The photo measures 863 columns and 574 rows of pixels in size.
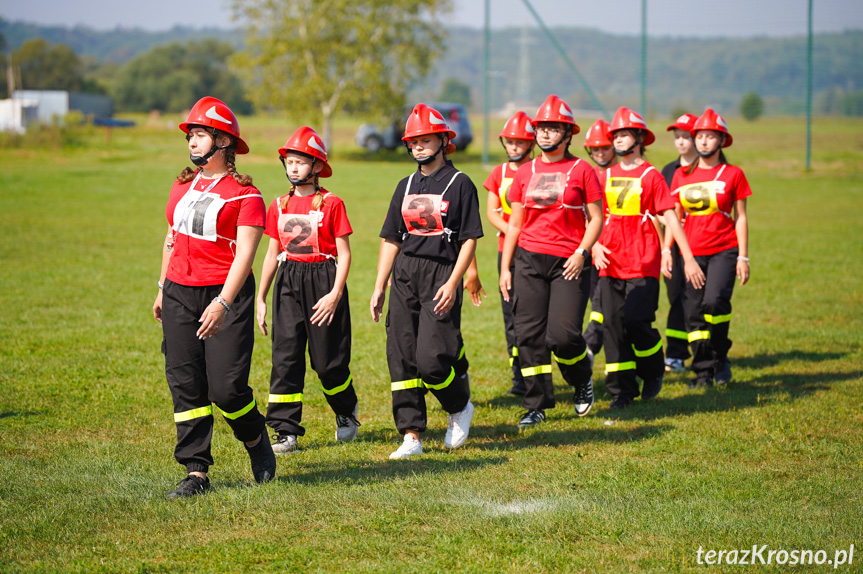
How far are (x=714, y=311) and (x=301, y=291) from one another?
4.23 meters

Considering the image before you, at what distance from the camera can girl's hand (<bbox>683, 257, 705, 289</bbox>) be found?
7.86m

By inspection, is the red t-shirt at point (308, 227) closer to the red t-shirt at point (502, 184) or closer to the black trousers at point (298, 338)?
the black trousers at point (298, 338)

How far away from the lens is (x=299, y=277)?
638 cm

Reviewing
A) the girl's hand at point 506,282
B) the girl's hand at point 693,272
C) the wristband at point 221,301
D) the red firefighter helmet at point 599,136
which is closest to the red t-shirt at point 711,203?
the girl's hand at point 693,272

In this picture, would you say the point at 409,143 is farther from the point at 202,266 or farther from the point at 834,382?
the point at 834,382

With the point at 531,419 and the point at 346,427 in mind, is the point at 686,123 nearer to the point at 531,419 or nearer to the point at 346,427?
the point at 531,419

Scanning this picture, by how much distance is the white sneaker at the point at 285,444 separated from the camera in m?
6.35

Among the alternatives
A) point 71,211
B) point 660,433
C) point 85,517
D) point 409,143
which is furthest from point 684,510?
point 71,211

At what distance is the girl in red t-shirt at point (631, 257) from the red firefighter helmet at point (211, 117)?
3.51m

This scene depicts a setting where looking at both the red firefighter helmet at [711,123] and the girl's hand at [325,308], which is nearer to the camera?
the girl's hand at [325,308]

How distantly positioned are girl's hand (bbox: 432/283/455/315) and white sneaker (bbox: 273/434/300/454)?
4.85ft

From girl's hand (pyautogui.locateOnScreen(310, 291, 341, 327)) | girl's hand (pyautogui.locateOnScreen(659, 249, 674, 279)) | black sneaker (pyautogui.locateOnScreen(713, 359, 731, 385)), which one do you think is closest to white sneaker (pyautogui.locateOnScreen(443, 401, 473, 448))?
girl's hand (pyautogui.locateOnScreen(310, 291, 341, 327))

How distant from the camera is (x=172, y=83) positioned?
373 ft

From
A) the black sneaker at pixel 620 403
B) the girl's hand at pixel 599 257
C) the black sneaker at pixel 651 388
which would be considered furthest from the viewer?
the black sneaker at pixel 651 388
